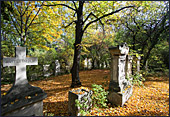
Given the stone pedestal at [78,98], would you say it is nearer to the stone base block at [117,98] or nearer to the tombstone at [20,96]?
the tombstone at [20,96]

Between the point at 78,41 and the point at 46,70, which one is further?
the point at 46,70

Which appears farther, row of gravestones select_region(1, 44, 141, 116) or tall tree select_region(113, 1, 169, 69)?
tall tree select_region(113, 1, 169, 69)

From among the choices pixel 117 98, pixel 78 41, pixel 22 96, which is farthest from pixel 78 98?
pixel 78 41

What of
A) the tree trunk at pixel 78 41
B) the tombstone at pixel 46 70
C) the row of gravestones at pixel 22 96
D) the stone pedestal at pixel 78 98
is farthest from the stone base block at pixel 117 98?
the tombstone at pixel 46 70

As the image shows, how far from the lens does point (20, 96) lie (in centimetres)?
198

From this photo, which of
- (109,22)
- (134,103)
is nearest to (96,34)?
(109,22)

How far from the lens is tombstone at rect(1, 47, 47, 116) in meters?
1.80

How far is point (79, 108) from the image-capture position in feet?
8.18

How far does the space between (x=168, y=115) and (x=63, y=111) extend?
3695 mm

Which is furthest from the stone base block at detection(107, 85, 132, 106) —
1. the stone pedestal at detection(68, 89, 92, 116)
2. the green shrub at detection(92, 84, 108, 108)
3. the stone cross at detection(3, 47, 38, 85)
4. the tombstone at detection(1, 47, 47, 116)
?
the stone cross at detection(3, 47, 38, 85)

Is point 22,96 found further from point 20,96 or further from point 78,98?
point 78,98

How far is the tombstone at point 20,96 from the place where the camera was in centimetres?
180

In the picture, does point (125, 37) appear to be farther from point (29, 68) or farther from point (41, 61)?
point (29, 68)

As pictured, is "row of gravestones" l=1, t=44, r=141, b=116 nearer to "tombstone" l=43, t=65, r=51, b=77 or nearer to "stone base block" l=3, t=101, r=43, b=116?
"stone base block" l=3, t=101, r=43, b=116
